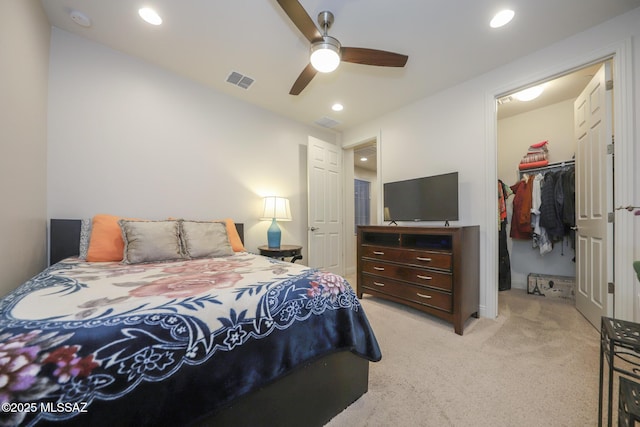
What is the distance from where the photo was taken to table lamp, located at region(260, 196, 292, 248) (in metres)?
2.99

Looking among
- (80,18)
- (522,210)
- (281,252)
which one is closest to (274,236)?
(281,252)

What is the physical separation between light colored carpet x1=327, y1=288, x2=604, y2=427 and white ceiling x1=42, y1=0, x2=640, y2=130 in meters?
2.61

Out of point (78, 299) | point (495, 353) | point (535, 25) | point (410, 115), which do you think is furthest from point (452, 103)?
point (78, 299)

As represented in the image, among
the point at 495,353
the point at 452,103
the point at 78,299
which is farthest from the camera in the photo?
the point at 452,103

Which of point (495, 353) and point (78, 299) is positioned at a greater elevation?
point (78, 299)

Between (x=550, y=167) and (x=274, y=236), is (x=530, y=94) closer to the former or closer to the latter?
(x=550, y=167)

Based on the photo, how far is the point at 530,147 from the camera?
3314 millimetres

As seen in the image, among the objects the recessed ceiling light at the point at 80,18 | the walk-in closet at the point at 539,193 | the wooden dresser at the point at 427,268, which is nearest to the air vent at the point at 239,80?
the recessed ceiling light at the point at 80,18

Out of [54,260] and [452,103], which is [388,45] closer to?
[452,103]

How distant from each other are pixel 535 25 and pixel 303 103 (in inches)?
93.2

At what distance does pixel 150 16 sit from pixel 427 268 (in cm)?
328

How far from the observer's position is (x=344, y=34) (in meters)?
2.01

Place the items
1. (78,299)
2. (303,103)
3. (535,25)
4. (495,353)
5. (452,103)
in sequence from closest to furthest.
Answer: (78,299) → (495,353) → (535,25) → (452,103) → (303,103)

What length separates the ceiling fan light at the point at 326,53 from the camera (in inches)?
65.1
